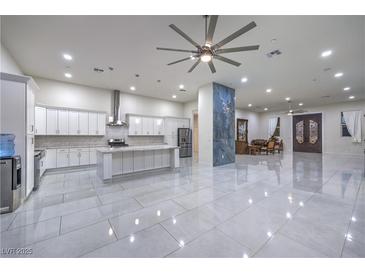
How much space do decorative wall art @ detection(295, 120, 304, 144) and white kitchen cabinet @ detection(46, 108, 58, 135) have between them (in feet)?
46.5

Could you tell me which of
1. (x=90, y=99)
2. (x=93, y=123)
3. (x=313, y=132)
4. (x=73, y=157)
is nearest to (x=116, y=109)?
(x=90, y=99)

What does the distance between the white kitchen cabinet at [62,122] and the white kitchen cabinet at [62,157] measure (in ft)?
2.22

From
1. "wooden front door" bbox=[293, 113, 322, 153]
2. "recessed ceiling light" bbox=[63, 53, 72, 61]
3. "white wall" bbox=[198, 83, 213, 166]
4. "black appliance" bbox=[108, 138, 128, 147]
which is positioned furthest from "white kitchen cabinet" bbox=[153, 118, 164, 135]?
"wooden front door" bbox=[293, 113, 322, 153]

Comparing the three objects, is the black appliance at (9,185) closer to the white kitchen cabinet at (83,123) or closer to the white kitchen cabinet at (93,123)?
the white kitchen cabinet at (83,123)

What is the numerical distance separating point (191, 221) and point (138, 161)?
299 cm

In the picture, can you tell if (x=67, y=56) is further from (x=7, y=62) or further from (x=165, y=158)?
(x=165, y=158)

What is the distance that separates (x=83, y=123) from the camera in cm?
602

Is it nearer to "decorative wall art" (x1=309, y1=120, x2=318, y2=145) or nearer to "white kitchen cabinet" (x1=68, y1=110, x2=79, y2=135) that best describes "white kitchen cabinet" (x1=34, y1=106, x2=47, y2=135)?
"white kitchen cabinet" (x1=68, y1=110, x2=79, y2=135)

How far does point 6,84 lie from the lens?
2.78 meters

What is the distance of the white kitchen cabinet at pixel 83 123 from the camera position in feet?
19.5

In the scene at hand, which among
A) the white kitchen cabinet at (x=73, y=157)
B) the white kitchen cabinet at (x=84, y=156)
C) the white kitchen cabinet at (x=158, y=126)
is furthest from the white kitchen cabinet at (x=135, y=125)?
the white kitchen cabinet at (x=73, y=157)

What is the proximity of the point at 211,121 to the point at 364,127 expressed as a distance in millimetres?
9540
